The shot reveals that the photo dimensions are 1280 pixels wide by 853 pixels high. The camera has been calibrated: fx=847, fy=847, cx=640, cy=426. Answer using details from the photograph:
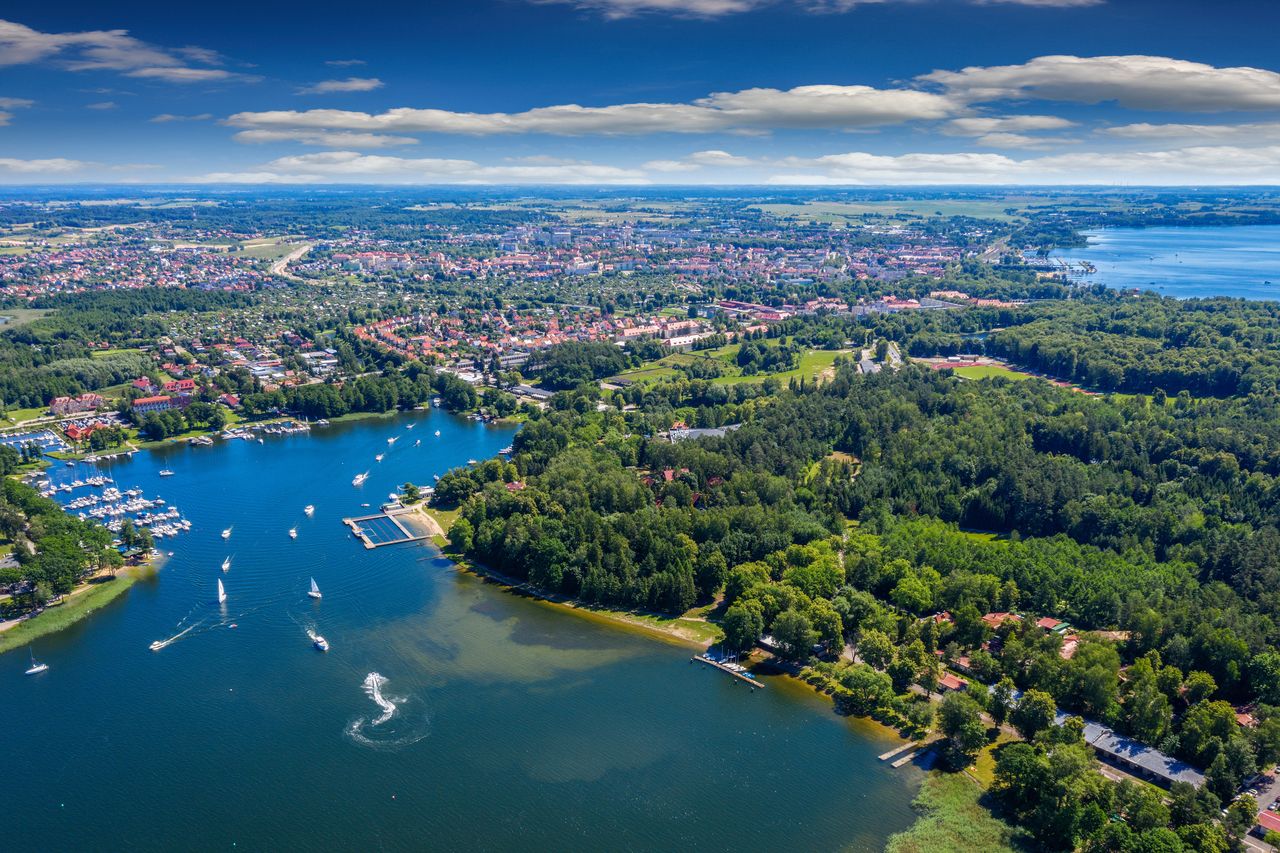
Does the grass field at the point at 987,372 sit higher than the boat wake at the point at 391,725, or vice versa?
the grass field at the point at 987,372

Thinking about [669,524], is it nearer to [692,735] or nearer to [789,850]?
[692,735]

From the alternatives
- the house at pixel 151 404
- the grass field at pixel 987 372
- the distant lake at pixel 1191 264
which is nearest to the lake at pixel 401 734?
the house at pixel 151 404

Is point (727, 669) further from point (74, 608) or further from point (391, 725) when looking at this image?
point (74, 608)

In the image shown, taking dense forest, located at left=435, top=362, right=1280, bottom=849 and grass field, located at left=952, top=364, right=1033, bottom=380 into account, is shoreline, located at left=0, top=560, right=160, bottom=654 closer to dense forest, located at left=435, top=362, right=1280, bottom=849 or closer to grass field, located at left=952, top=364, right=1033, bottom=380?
dense forest, located at left=435, top=362, right=1280, bottom=849

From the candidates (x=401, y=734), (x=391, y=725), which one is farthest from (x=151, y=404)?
(x=401, y=734)

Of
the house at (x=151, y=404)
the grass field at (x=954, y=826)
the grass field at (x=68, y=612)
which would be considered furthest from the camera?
the house at (x=151, y=404)

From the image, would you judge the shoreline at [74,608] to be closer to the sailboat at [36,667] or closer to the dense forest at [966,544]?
the sailboat at [36,667]
